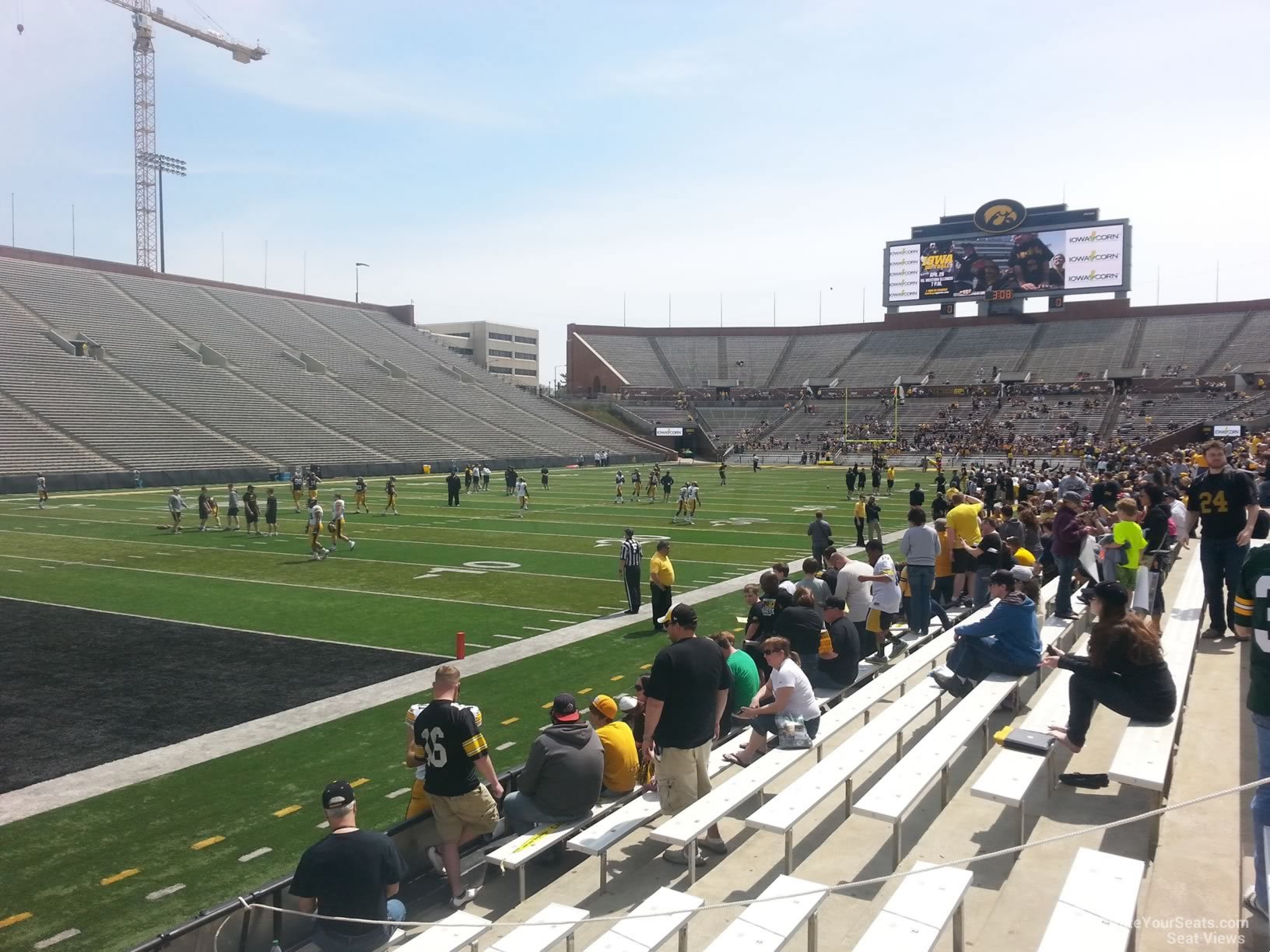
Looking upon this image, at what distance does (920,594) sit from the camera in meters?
10.4

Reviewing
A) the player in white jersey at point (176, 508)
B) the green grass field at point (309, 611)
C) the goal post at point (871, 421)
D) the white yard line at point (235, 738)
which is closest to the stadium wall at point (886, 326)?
the goal post at point (871, 421)

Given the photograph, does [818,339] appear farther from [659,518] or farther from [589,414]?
[659,518]

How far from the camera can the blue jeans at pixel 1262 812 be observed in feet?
12.8

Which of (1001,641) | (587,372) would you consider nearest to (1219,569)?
(1001,641)

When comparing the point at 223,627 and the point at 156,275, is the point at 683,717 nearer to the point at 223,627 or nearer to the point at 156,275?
the point at 223,627

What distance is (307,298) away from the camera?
74.6m

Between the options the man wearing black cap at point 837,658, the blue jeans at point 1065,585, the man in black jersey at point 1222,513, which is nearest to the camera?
the man in black jersey at point 1222,513

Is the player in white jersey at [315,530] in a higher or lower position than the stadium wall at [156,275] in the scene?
lower

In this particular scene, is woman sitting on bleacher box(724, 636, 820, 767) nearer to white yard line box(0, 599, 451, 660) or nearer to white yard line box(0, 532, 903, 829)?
white yard line box(0, 532, 903, 829)

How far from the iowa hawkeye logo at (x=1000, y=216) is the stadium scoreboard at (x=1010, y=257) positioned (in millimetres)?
58

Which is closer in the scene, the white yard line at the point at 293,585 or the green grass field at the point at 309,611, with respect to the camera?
the green grass field at the point at 309,611

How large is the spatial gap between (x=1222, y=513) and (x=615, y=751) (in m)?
5.57

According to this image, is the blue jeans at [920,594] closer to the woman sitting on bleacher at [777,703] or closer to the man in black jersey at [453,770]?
the woman sitting on bleacher at [777,703]

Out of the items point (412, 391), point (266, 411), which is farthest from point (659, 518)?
point (412, 391)
